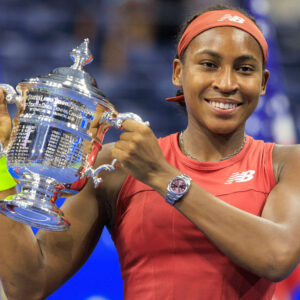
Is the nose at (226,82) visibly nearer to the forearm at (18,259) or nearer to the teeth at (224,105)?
the teeth at (224,105)

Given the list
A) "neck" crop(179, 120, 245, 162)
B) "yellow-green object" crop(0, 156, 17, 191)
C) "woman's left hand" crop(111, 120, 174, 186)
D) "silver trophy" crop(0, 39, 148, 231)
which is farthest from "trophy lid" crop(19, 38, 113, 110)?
"neck" crop(179, 120, 245, 162)

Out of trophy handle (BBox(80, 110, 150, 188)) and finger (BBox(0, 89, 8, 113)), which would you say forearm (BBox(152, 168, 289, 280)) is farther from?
finger (BBox(0, 89, 8, 113))

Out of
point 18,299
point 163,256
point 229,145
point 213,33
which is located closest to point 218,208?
point 163,256

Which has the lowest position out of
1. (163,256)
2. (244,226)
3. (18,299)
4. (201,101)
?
(18,299)

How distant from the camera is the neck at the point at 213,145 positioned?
1.56 m

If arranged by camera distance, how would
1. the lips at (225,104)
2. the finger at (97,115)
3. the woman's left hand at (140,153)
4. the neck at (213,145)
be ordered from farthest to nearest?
1. the neck at (213,145)
2. the lips at (225,104)
3. the finger at (97,115)
4. the woman's left hand at (140,153)

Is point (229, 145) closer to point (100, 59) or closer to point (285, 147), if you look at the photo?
point (285, 147)

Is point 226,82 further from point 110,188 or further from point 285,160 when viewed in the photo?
point 110,188

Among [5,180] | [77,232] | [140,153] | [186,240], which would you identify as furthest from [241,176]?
[5,180]

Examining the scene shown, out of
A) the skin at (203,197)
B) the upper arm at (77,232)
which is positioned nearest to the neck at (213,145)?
the skin at (203,197)

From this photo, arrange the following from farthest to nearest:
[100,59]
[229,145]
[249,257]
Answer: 1. [100,59]
2. [229,145]
3. [249,257]

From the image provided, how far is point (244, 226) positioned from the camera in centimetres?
124

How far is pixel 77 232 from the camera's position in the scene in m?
1.55

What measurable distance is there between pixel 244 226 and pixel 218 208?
0.07m
